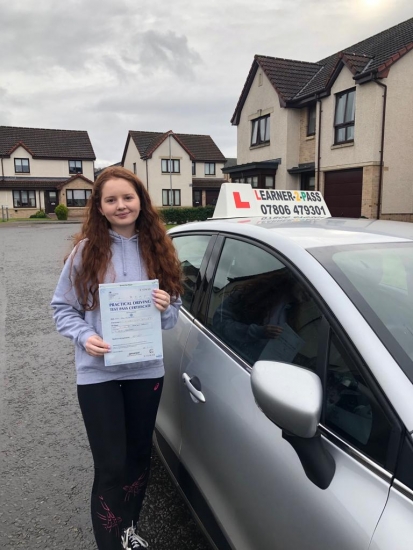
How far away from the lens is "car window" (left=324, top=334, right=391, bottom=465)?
4.06 ft

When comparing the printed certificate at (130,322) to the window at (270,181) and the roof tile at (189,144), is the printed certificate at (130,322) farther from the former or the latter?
the roof tile at (189,144)

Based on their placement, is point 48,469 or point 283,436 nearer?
point 283,436

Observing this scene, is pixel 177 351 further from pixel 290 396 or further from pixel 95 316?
pixel 290 396

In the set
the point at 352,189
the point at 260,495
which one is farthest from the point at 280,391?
the point at 352,189

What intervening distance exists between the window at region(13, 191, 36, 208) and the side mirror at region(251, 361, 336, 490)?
48255mm

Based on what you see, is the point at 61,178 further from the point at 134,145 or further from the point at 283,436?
the point at 283,436

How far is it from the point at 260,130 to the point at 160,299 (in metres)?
24.1

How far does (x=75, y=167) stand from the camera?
158 ft

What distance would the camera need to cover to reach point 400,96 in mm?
17578

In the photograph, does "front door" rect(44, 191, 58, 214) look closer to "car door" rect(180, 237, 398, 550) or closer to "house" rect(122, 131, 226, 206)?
"house" rect(122, 131, 226, 206)

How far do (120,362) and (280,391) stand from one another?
0.78 meters

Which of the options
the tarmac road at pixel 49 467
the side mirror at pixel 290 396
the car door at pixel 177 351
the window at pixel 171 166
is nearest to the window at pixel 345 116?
the tarmac road at pixel 49 467

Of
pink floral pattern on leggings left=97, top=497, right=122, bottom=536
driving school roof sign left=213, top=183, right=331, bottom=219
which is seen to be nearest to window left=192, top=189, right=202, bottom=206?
driving school roof sign left=213, top=183, right=331, bottom=219

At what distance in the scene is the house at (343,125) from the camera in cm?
1753
